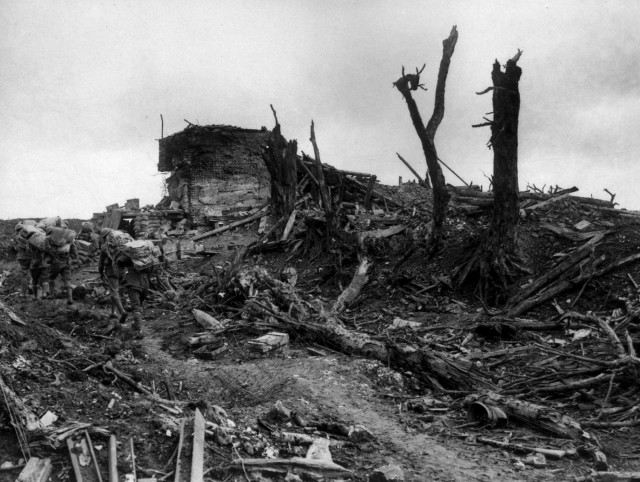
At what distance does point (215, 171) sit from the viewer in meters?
23.4

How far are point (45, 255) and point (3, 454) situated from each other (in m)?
7.52

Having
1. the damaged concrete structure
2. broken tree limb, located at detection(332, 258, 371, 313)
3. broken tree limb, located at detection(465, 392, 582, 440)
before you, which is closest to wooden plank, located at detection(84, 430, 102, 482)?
broken tree limb, located at detection(465, 392, 582, 440)

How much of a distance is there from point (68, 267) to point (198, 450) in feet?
25.1

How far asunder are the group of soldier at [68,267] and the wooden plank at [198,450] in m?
4.96

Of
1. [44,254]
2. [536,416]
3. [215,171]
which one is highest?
[215,171]

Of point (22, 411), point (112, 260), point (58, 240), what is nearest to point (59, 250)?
point (58, 240)

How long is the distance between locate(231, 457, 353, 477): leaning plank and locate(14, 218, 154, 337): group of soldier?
5459mm

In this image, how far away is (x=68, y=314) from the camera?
9.00 m

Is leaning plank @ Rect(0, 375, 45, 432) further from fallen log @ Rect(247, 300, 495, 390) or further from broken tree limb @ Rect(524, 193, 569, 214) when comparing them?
broken tree limb @ Rect(524, 193, 569, 214)

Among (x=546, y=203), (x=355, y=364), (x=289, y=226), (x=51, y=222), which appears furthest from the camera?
(x=289, y=226)

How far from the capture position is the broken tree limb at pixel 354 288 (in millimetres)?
10328

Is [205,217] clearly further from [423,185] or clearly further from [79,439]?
[79,439]

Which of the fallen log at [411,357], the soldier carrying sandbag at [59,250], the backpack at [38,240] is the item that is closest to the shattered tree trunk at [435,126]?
the fallen log at [411,357]

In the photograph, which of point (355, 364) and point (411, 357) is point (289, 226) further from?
point (411, 357)
